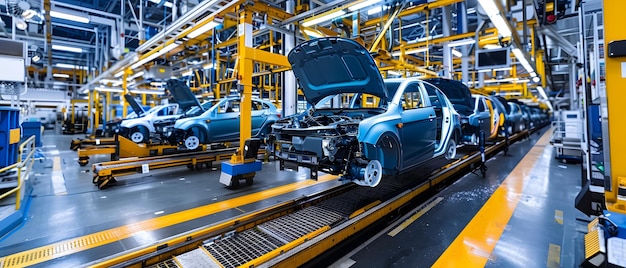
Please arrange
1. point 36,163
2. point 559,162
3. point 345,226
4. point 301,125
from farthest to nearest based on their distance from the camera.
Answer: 1. point 36,163
2. point 559,162
3. point 301,125
4. point 345,226

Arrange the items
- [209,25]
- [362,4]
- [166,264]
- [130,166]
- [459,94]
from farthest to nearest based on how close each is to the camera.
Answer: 1. [459,94]
2. [209,25]
3. [130,166]
4. [362,4]
5. [166,264]

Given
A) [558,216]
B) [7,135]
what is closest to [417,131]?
Result: [558,216]

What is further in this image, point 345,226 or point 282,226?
point 282,226

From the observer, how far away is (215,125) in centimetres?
690

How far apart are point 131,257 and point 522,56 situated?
8.56 m

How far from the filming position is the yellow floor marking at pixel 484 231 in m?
2.37

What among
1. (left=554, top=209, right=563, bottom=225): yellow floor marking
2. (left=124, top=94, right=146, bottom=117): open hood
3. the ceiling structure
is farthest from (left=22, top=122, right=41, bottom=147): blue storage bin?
(left=554, top=209, right=563, bottom=225): yellow floor marking

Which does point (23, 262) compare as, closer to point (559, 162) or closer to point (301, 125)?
point (301, 125)

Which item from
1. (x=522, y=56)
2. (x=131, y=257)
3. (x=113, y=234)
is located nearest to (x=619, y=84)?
(x=131, y=257)

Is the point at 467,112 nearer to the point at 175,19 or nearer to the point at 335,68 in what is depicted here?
the point at 335,68

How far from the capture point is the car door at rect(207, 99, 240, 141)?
689 cm

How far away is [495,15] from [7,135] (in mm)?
7360

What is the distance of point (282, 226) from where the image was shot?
2.77 meters

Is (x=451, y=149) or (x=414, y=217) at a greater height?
(x=451, y=149)
